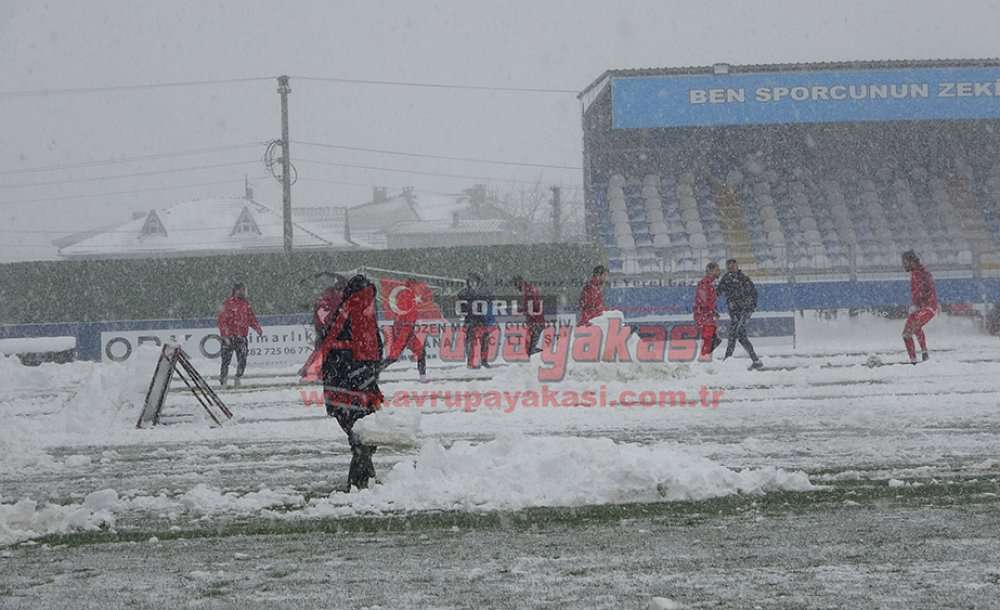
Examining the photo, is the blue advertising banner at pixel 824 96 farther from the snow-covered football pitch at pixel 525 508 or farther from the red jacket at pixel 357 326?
the red jacket at pixel 357 326

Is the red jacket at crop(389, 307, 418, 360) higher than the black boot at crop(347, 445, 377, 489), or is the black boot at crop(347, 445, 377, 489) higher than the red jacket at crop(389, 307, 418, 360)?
the red jacket at crop(389, 307, 418, 360)

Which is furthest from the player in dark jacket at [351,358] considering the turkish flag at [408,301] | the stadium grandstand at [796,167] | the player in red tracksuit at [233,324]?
the stadium grandstand at [796,167]

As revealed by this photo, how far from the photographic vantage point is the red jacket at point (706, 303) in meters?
18.7

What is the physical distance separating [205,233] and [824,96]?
168 ft

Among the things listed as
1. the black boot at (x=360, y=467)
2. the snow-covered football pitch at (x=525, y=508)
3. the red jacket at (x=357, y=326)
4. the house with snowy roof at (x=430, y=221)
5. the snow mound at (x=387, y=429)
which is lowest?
the snow-covered football pitch at (x=525, y=508)

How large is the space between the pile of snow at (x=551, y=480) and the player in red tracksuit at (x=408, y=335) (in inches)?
353

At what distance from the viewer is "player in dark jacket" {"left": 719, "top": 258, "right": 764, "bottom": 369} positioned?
17859mm

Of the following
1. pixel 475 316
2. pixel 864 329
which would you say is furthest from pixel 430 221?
pixel 475 316

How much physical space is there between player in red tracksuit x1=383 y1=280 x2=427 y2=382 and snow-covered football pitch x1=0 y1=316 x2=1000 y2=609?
3.90 m

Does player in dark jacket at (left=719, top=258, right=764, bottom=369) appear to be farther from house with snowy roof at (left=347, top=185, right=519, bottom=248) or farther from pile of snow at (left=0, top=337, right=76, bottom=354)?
house with snowy roof at (left=347, top=185, right=519, bottom=248)

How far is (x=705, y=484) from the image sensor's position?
25.9 ft

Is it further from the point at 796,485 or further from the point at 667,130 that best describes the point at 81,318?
the point at 796,485

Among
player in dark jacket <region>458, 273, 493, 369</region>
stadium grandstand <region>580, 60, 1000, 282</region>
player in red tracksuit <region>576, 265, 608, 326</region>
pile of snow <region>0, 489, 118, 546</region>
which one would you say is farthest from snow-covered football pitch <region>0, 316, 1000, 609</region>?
stadium grandstand <region>580, 60, 1000, 282</region>

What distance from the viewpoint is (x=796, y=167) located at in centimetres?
3481
